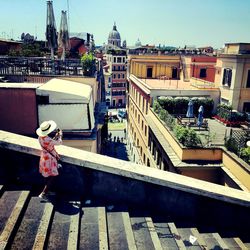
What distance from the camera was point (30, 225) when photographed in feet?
13.7

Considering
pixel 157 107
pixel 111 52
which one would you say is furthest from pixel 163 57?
pixel 111 52

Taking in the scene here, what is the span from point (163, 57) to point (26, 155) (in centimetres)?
3122

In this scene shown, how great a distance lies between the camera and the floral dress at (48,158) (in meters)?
4.77

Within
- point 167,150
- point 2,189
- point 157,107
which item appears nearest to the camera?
point 2,189

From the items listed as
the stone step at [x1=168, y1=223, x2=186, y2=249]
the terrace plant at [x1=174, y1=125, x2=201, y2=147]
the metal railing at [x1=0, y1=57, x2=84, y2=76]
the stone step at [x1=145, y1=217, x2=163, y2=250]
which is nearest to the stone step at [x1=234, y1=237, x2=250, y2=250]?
the stone step at [x1=168, y1=223, x2=186, y2=249]

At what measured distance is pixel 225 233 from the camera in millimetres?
5105

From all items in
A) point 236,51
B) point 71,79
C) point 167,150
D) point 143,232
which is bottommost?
point 167,150

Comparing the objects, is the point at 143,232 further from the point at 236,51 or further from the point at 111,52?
the point at 111,52

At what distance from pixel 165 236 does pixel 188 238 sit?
0.43 metres

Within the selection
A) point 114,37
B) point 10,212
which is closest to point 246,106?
point 10,212

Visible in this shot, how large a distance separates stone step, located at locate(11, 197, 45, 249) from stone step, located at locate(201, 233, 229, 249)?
9.54ft

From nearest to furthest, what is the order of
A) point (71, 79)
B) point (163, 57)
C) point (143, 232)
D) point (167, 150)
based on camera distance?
point (143, 232)
point (71, 79)
point (167, 150)
point (163, 57)

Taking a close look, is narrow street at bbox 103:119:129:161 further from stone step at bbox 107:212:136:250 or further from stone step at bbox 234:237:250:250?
stone step at bbox 234:237:250:250

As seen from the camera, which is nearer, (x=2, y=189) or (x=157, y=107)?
(x=2, y=189)
